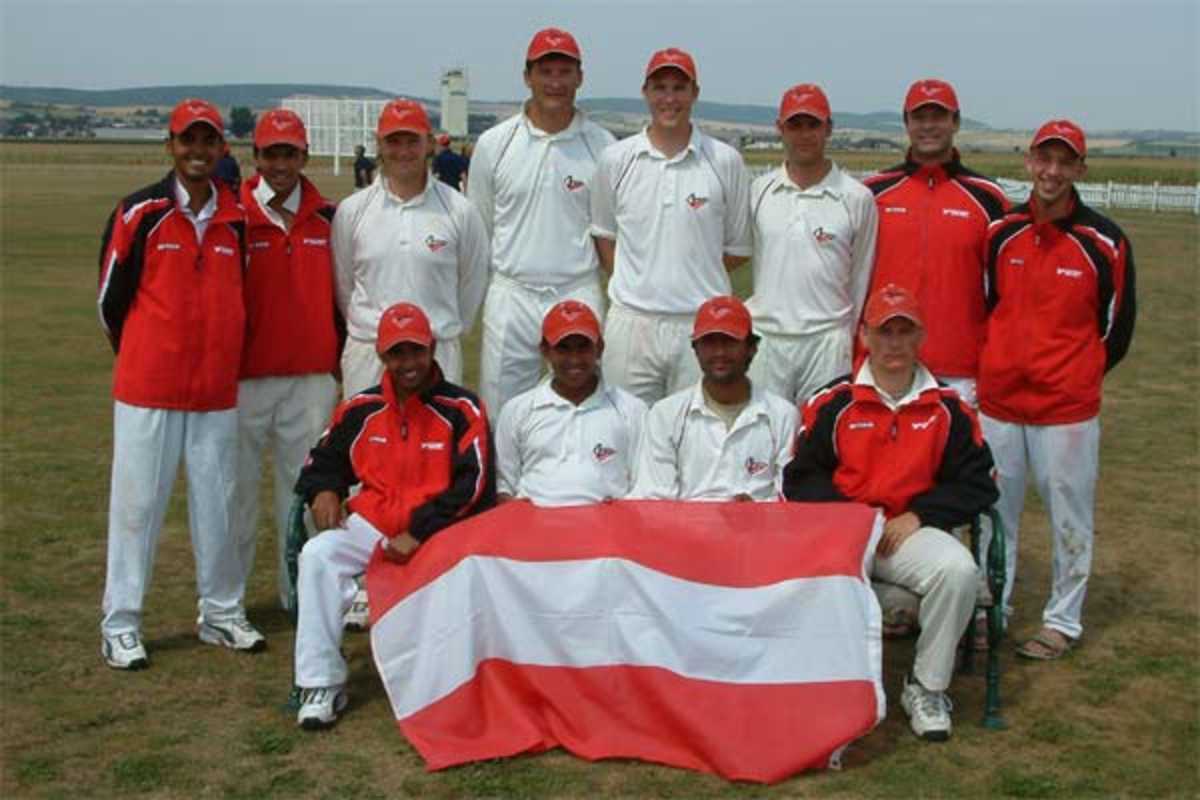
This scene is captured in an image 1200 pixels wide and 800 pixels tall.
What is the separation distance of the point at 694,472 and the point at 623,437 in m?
0.36

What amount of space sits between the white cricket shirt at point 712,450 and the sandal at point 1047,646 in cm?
164

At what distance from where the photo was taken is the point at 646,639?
527 cm

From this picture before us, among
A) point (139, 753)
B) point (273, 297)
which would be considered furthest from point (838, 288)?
point (139, 753)

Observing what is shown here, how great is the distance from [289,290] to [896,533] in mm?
3099

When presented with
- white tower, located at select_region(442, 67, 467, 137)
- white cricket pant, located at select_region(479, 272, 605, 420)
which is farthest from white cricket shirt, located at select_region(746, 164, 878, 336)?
white tower, located at select_region(442, 67, 467, 137)

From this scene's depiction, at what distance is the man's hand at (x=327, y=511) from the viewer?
19.2 ft

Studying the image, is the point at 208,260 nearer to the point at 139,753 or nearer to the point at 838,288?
the point at 139,753

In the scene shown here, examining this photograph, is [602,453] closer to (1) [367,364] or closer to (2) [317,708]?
(1) [367,364]

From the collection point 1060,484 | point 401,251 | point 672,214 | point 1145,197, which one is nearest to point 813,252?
point 672,214

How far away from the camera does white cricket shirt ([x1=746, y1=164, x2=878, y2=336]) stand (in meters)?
6.37

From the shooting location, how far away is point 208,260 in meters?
6.04

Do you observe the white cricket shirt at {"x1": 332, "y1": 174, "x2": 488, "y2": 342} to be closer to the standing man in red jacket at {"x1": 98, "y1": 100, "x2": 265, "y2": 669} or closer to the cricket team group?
the cricket team group

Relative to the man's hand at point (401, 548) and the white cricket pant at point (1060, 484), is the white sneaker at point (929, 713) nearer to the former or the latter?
the white cricket pant at point (1060, 484)

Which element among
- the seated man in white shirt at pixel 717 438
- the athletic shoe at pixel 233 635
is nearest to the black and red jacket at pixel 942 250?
the seated man in white shirt at pixel 717 438
